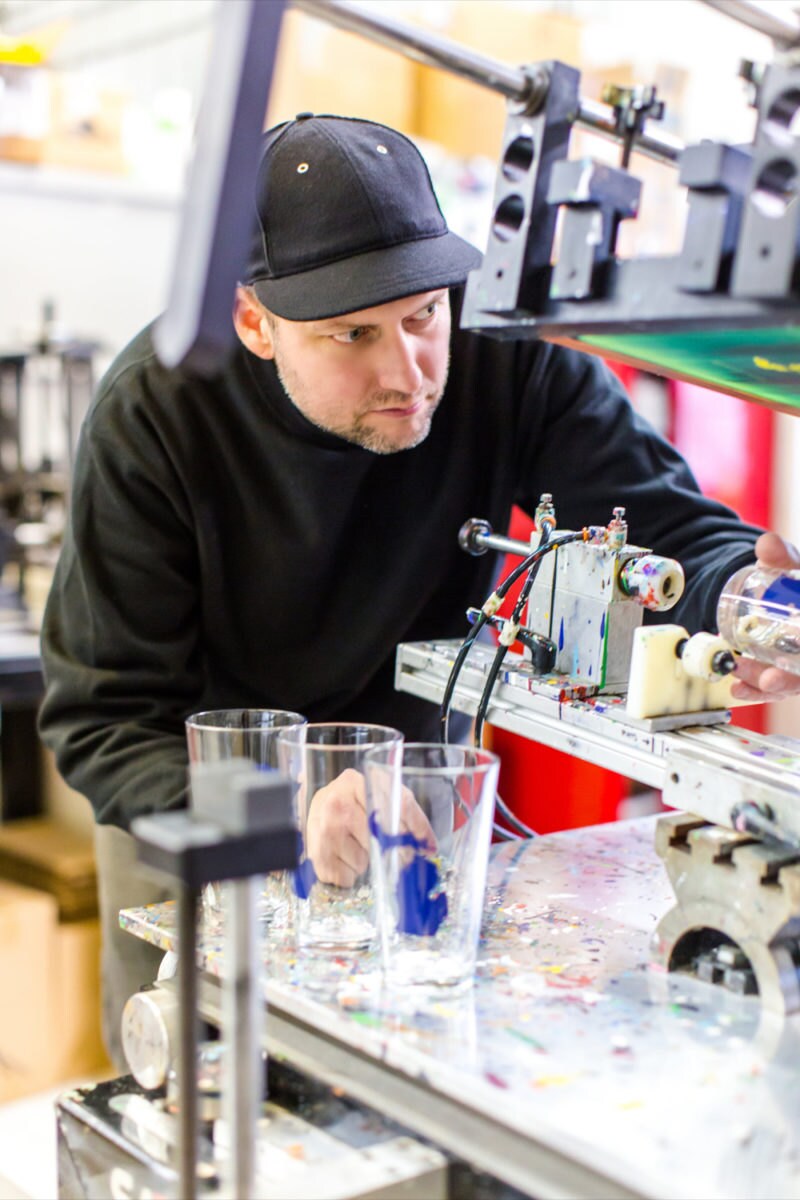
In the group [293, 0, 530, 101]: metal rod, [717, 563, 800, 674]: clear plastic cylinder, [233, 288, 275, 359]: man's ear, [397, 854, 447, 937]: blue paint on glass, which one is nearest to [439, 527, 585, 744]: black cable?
[717, 563, 800, 674]: clear plastic cylinder

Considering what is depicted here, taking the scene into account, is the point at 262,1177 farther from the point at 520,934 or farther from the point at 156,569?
the point at 156,569

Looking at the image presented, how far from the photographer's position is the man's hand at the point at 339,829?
0.91 m

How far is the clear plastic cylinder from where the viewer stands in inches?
42.4

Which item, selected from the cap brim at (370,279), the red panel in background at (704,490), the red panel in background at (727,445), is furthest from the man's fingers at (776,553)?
the red panel in background at (727,445)

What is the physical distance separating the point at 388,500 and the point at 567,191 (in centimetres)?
73

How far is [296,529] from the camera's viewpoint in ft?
4.81

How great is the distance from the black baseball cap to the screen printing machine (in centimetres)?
33

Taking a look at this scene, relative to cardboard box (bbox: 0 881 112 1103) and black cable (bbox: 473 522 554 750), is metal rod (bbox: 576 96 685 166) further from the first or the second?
cardboard box (bbox: 0 881 112 1103)

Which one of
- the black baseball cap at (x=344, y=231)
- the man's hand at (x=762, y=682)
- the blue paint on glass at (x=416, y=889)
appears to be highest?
the black baseball cap at (x=344, y=231)

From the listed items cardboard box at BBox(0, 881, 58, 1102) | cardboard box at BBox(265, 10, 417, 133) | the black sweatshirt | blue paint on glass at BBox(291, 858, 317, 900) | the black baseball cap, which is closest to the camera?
blue paint on glass at BBox(291, 858, 317, 900)

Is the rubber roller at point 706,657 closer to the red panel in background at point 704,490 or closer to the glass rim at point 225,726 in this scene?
the glass rim at point 225,726

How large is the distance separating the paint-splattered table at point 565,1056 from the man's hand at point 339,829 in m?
0.07

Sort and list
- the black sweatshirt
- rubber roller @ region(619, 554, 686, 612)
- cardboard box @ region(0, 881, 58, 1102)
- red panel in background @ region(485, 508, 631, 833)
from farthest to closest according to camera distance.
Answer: red panel in background @ region(485, 508, 631, 833)
cardboard box @ region(0, 881, 58, 1102)
the black sweatshirt
rubber roller @ region(619, 554, 686, 612)

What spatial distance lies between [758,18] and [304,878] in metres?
0.70
